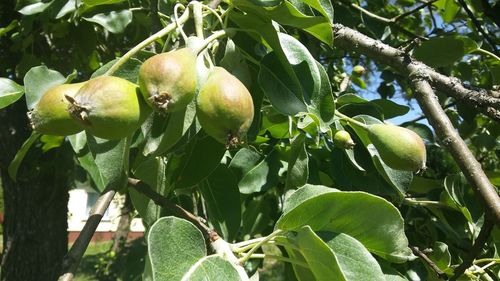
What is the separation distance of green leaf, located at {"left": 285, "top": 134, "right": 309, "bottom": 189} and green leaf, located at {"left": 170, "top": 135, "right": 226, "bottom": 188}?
0.21 metres

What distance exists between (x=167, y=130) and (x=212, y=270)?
201 millimetres

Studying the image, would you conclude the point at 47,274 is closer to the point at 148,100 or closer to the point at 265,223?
the point at 265,223

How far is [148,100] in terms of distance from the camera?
0.62 m

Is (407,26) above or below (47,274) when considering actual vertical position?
above

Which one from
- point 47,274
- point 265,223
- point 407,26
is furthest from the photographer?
point 407,26

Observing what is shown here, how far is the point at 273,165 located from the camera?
4.38 feet

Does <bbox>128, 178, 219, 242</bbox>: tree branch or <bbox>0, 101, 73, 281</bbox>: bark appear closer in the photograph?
<bbox>128, 178, 219, 242</bbox>: tree branch

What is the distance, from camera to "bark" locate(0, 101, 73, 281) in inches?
102

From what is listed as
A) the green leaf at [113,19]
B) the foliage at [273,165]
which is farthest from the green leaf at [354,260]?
the green leaf at [113,19]

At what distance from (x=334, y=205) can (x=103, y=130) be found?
30 cm

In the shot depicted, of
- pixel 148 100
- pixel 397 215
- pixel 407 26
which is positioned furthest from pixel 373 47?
pixel 407 26

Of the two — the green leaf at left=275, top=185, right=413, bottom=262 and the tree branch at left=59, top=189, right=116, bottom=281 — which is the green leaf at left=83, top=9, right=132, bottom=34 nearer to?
the tree branch at left=59, top=189, right=116, bottom=281

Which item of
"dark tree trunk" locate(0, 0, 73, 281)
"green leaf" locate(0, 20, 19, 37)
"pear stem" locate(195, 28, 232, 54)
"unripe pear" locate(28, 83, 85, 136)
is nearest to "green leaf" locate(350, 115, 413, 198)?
"pear stem" locate(195, 28, 232, 54)

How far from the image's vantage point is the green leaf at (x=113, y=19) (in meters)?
1.47
